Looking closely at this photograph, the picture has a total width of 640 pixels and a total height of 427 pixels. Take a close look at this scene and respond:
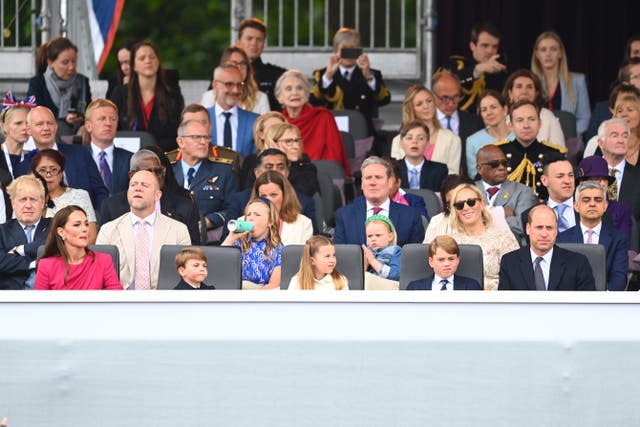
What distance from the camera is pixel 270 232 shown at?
9422 mm

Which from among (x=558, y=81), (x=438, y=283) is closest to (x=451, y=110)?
(x=558, y=81)

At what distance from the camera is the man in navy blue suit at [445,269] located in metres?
8.62

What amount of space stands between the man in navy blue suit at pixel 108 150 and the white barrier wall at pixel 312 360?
4153 mm

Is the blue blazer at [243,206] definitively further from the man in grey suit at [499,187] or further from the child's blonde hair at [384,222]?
the man in grey suit at [499,187]

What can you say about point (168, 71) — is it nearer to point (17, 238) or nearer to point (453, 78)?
point (453, 78)

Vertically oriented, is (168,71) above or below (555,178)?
above

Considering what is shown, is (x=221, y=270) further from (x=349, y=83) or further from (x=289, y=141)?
(x=349, y=83)

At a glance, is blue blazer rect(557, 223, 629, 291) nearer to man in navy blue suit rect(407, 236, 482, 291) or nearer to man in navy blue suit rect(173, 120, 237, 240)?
man in navy blue suit rect(407, 236, 482, 291)

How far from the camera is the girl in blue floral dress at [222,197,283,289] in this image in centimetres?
927

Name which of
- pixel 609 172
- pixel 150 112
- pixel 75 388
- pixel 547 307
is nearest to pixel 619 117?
pixel 609 172

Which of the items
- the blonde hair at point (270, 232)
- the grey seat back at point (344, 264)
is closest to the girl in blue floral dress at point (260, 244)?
the blonde hair at point (270, 232)

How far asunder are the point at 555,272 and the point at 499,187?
156 cm

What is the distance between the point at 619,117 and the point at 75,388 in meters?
5.84

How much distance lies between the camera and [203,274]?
853cm
